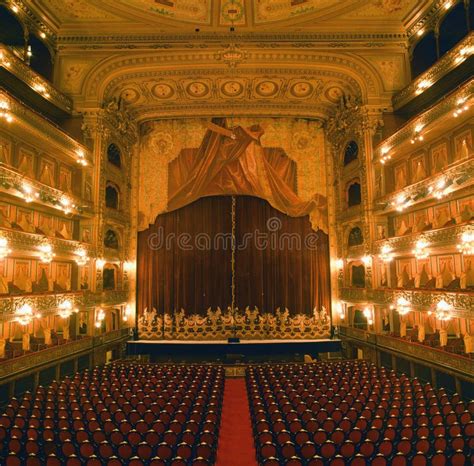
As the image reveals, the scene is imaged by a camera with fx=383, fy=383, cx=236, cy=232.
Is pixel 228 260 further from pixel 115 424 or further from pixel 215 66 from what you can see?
pixel 115 424

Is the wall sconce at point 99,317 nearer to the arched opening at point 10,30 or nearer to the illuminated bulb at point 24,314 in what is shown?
the illuminated bulb at point 24,314

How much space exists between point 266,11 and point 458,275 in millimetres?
12974

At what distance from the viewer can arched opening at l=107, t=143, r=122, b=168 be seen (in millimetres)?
18797

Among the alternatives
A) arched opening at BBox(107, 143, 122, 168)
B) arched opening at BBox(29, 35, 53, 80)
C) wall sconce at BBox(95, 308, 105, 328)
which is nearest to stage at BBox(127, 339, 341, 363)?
wall sconce at BBox(95, 308, 105, 328)

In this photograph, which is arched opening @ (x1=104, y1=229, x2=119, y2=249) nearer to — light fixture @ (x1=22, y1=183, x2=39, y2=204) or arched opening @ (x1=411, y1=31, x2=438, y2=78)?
light fixture @ (x1=22, y1=183, x2=39, y2=204)

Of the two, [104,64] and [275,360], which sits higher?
[104,64]

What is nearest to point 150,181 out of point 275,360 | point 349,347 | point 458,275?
point 275,360

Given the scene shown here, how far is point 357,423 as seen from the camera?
754 cm

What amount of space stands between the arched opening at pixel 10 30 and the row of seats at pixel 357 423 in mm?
16046

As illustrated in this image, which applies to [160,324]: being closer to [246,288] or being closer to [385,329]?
[246,288]

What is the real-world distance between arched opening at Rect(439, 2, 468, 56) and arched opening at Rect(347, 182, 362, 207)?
6.68 meters

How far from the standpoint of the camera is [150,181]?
68.4ft

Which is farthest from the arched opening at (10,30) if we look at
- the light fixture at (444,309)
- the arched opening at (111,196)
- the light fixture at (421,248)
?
the light fixture at (444,309)

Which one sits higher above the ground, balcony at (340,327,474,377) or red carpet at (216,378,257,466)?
balcony at (340,327,474,377)
